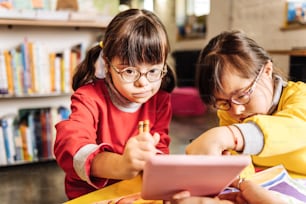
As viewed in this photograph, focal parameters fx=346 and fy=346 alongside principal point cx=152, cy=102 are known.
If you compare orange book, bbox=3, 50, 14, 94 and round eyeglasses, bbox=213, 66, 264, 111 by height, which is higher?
round eyeglasses, bbox=213, 66, 264, 111

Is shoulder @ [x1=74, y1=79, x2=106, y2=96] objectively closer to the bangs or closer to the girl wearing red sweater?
the girl wearing red sweater

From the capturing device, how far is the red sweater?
0.53m

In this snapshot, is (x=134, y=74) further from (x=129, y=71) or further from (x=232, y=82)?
(x=232, y=82)

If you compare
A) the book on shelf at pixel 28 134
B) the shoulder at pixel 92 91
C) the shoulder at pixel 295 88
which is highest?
the shoulder at pixel 295 88

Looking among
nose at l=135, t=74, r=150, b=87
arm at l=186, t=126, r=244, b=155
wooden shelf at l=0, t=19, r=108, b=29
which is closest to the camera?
arm at l=186, t=126, r=244, b=155

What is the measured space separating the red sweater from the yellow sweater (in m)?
0.19

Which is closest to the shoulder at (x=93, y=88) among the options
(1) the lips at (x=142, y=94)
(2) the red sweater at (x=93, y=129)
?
(2) the red sweater at (x=93, y=129)

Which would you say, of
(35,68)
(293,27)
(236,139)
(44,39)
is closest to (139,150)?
(236,139)

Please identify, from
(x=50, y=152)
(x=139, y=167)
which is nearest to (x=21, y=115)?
(x=50, y=152)

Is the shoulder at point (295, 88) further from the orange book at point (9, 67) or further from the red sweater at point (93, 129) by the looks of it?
the orange book at point (9, 67)

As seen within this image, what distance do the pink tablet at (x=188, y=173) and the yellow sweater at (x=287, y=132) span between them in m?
0.15

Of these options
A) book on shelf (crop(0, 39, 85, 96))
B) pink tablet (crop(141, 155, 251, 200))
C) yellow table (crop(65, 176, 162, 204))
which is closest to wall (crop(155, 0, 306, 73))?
book on shelf (crop(0, 39, 85, 96))

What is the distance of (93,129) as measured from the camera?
2.28 feet

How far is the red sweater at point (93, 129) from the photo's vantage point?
0.53 metres
